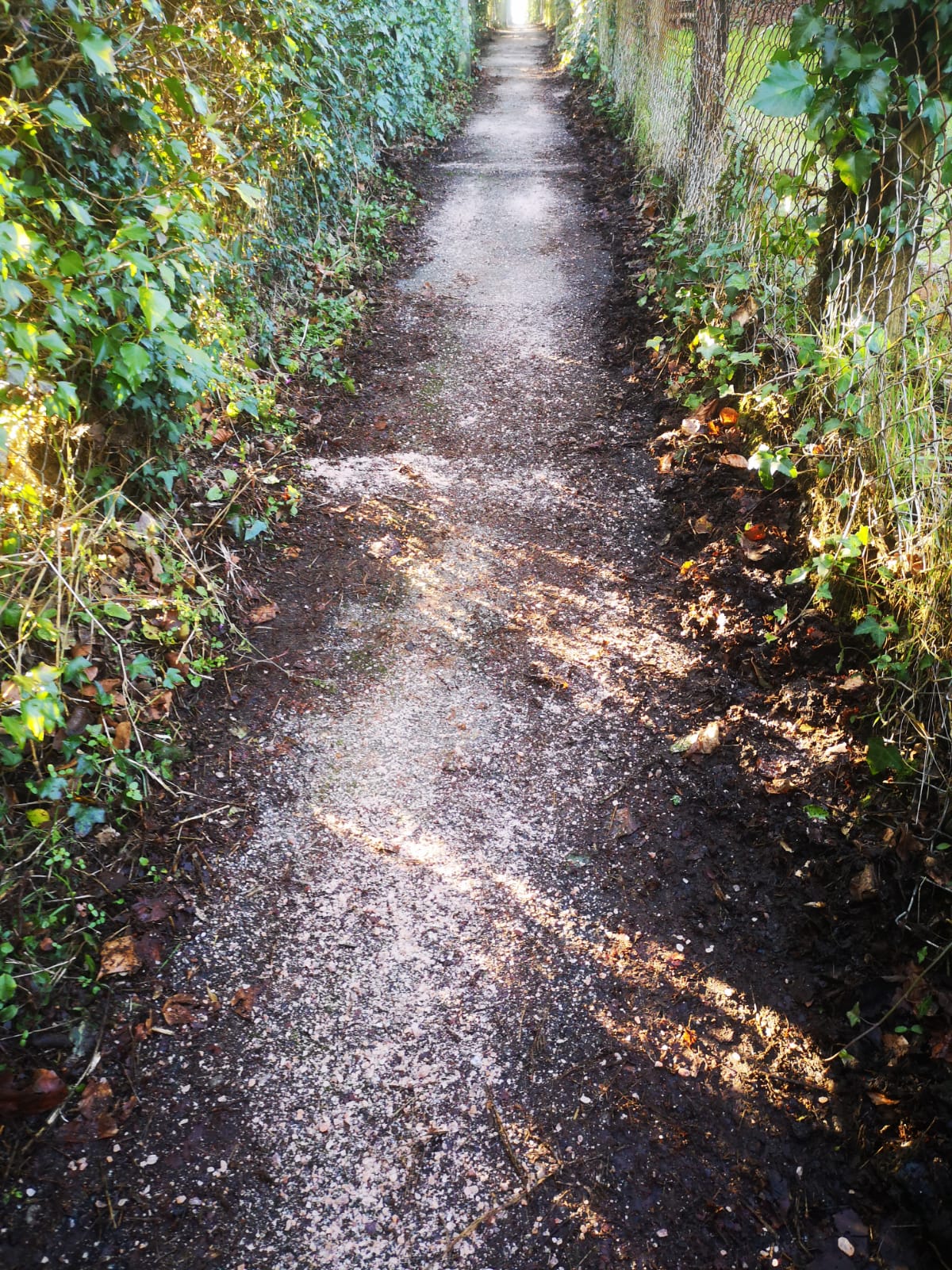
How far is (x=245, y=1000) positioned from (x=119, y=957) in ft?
1.28

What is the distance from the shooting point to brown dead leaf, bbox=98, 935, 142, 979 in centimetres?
214

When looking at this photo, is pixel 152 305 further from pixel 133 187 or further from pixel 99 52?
pixel 133 187

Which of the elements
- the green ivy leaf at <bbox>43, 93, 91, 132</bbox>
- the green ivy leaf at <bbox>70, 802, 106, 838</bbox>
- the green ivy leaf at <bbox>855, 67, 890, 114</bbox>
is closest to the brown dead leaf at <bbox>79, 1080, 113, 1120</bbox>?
the green ivy leaf at <bbox>70, 802, 106, 838</bbox>

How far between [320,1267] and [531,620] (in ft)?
7.51

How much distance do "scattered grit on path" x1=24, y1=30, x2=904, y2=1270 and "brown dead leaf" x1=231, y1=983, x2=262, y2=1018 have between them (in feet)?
0.06

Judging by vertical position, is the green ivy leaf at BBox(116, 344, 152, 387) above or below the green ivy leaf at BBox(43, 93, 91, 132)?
below

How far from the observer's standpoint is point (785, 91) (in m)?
2.63

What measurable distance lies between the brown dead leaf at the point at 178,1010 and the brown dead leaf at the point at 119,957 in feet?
0.49

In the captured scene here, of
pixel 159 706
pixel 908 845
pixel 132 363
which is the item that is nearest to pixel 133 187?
pixel 132 363

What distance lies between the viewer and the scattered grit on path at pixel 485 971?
1748 millimetres

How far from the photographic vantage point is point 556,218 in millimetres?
7242

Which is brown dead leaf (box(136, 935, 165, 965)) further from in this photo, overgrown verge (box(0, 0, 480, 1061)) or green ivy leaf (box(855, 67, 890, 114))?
green ivy leaf (box(855, 67, 890, 114))

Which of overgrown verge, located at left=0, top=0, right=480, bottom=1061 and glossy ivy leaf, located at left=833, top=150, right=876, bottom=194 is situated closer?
overgrown verge, located at left=0, top=0, right=480, bottom=1061

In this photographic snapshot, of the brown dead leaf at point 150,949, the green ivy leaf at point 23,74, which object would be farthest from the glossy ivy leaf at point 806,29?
the brown dead leaf at point 150,949
